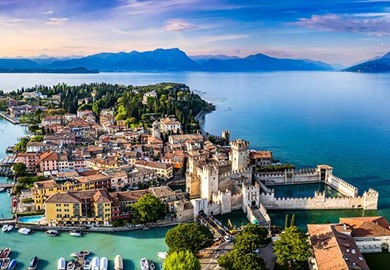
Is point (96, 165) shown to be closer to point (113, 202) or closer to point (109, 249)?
point (113, 202)

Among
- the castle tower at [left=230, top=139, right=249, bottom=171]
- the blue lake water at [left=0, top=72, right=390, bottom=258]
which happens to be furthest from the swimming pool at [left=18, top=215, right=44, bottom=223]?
the castle tower at [left=230, top=139, right=249, bottom=171]

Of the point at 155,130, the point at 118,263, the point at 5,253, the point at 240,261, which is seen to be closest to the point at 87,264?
the point at 118,263

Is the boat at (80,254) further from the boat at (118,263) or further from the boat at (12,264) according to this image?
the boat at (12,264)

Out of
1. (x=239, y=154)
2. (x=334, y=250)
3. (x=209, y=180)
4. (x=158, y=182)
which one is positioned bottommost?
(x=158, y=182)

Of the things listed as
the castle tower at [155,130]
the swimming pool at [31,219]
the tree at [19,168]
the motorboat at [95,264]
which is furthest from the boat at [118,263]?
the castle tower at [155,130]

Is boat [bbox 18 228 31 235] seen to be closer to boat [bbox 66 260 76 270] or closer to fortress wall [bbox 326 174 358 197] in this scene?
boat [bbox 66 260 76 270]

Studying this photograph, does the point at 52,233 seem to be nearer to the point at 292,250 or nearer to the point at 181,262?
the point at 181,262
